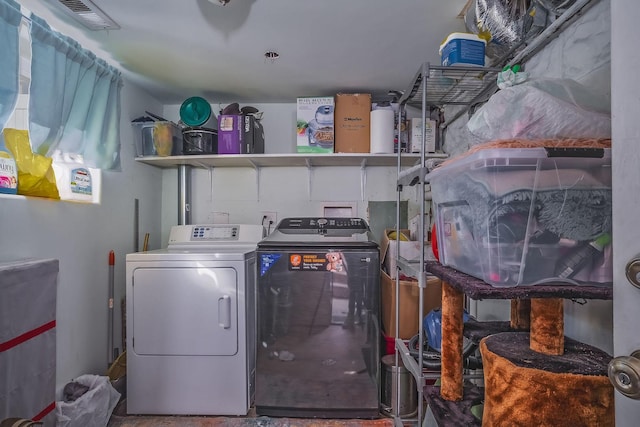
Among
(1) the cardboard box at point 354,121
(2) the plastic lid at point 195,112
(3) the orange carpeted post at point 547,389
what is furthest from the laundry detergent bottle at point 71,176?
(3) the orange carpeted post at point 547,389

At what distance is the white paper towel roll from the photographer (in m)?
2.47

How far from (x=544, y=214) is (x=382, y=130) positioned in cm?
180

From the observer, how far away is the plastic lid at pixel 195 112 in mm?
2629

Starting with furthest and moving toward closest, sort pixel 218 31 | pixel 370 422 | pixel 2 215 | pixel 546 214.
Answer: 1. pixel 370 422
2. pixel 218 31
3. pixel 2 215
4. pixel 546 214

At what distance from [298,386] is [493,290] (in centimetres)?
172

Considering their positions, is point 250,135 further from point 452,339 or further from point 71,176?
point 452,339

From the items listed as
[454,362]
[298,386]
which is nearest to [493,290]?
[454,362]

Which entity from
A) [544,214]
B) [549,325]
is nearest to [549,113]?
[544,214]

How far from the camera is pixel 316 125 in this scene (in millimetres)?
2533

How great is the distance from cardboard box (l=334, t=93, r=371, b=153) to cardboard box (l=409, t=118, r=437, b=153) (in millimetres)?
336

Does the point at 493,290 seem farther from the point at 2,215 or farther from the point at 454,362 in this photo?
the point at 2,215

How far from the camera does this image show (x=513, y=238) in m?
0.80

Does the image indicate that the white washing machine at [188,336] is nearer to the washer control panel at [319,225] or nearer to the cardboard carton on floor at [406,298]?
the washer control panel at [319,225]

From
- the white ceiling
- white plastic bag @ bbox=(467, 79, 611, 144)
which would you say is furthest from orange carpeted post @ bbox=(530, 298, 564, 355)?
the white ceiling
